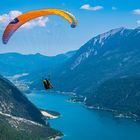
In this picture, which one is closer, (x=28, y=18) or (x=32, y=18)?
(x=32, y=18)

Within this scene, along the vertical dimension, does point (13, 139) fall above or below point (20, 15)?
below

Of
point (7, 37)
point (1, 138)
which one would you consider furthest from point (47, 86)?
point (1, 138)

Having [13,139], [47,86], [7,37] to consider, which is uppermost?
[7,37]

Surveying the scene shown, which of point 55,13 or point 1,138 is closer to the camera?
point 55,13

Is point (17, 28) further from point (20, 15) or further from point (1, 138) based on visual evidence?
point (1, 138)

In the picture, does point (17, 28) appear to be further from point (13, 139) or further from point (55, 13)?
point (13, 139)

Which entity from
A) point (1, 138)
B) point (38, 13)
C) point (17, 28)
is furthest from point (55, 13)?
point (1, 138)
